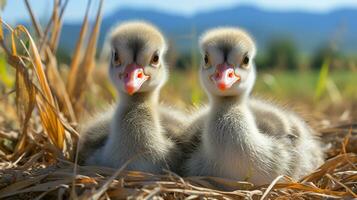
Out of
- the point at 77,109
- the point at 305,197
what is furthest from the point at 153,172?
the point at 77,109

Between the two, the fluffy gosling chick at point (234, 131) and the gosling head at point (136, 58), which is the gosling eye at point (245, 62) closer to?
the fluffy gosling chick at point (234, 131)

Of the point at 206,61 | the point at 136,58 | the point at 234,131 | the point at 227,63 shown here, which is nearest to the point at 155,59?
the point at 136,58

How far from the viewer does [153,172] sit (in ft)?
8.27

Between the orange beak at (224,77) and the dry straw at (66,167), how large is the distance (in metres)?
0.40

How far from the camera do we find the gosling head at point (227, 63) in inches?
94.1

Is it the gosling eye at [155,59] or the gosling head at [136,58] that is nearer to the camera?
the gosling head at [136,58]

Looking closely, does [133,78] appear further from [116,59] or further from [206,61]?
[206,61]

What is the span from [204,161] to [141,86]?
17.7 inches

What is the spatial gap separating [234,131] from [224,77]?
261mm

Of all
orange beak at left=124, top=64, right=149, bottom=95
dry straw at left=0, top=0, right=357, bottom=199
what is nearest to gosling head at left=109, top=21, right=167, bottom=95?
orange beak at left=124, top=64, right=149, bottom=95

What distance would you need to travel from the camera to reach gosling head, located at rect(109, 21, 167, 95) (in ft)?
8.07

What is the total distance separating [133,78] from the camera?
2.42 meters

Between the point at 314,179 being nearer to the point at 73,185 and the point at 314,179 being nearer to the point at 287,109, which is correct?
the point at 287,109

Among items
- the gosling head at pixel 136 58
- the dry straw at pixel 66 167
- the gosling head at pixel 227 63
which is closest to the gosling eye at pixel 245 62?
the gosling head at pixel 227 63
